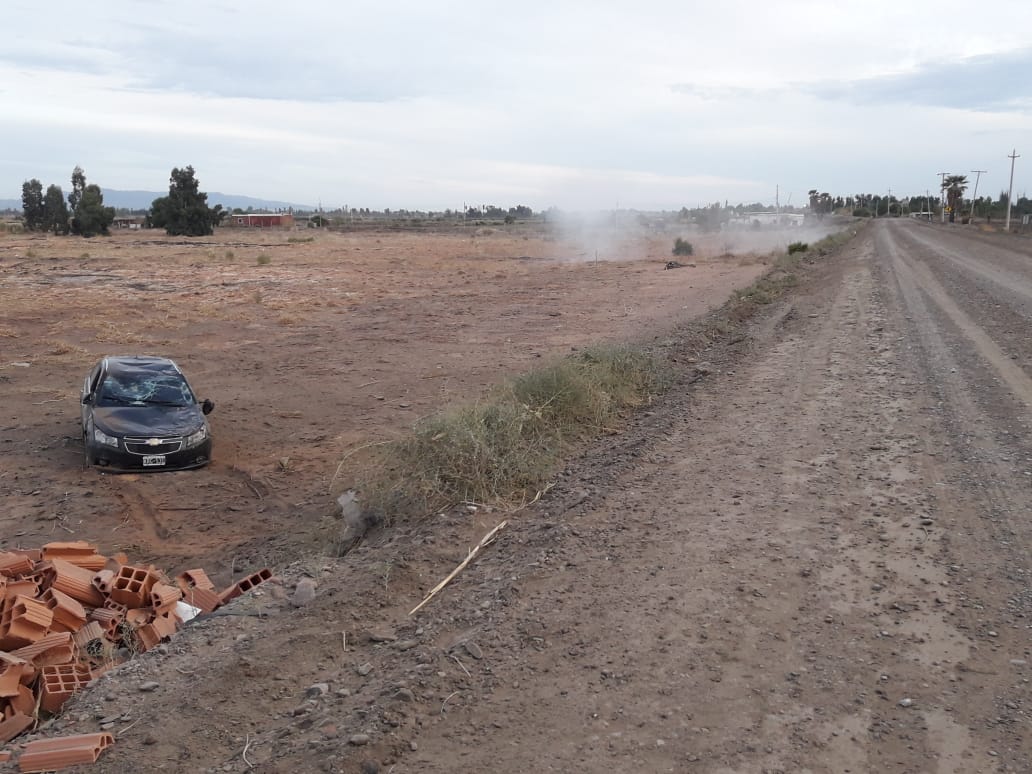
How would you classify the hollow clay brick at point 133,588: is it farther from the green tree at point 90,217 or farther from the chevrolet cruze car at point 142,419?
the green tree at point 90,217

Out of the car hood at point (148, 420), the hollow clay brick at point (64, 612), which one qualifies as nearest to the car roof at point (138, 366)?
the car hood at point (148, 420)

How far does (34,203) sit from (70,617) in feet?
328

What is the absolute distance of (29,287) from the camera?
114 ft

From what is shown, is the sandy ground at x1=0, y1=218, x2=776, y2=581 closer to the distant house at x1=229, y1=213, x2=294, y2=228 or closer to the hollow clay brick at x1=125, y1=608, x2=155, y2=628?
the hollow clay brick at x1=125, y1=608, x2=155, y2=628

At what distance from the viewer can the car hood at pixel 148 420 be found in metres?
11.5

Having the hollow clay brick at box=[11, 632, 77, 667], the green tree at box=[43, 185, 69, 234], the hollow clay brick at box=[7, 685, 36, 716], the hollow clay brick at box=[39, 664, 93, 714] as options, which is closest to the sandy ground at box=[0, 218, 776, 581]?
the hollow clay brick at box=[11, 632, 77, 667]

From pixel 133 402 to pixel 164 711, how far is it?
8.20 m

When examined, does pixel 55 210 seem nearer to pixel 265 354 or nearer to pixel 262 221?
pixel 262 221

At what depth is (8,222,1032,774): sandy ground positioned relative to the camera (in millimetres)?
4164

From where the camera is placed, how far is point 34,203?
92.2 metres

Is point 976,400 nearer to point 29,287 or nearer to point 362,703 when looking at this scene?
point 362,703

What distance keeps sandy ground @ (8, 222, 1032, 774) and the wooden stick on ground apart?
0.09 meters

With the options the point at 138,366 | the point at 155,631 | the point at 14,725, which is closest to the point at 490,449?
the point at 155,631

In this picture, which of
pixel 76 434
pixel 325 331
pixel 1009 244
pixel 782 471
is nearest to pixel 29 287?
pixel 325 331
